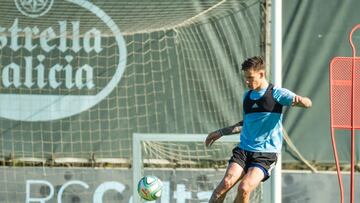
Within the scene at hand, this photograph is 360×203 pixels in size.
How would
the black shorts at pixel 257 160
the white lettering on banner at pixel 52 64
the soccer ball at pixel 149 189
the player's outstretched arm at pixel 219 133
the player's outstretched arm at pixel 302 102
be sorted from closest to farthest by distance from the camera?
the player's outstretched arm at pixel 302 102 → the black shorts at pixel 257 160 → the player's outstretched arm at pixel 219 133 → the soccer ball at pixel 149 189 → the white lettering on banner at pixel 52 64

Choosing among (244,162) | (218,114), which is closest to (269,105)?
(244,162)

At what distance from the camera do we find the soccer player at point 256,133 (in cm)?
756

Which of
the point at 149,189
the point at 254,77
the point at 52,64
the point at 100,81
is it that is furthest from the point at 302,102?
the point at 52,64

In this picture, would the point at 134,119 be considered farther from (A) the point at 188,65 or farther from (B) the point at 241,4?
(B) the point at 241,4

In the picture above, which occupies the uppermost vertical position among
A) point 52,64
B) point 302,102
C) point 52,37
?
point 52,37

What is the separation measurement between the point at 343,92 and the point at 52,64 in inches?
143

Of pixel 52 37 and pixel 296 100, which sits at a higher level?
pixel 52 37

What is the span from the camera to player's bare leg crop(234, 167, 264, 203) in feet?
24.4

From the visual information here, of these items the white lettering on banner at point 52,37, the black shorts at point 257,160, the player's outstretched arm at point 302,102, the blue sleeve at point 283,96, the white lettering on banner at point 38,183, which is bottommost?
the white lettering on banner at point 38,183

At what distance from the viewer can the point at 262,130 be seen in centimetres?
Answer: 771

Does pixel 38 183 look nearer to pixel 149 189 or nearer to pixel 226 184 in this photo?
pixel 149 189

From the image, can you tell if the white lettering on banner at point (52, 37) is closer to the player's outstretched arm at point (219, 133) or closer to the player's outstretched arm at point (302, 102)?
the player's outstretched arm at point (219, 133)

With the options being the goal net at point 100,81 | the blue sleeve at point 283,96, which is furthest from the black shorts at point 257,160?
the goal net at point 100,81

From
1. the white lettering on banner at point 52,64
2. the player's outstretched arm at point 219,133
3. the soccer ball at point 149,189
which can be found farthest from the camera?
the white lettering on banner at point 52,64
